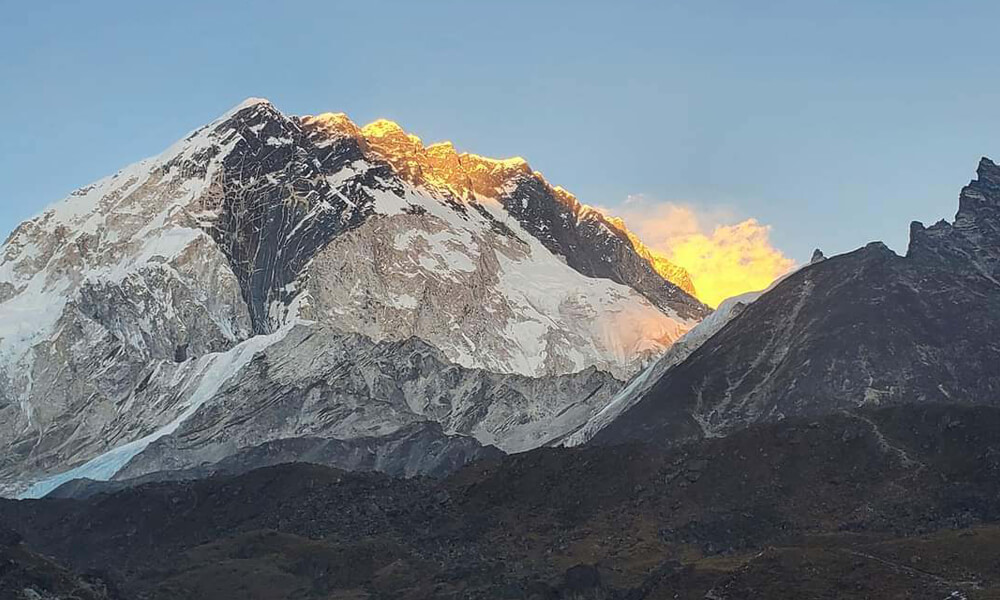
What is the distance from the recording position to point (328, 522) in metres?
186

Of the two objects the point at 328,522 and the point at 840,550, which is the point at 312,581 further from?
the point at 840,550

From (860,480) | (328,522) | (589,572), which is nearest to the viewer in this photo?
(589,572)

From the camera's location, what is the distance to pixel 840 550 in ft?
405

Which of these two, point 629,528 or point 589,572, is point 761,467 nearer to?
point 629,528

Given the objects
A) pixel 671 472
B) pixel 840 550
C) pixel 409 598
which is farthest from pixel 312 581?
pixel 840 550

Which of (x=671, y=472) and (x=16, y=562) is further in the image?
(x=671, y=472)

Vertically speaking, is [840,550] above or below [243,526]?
below

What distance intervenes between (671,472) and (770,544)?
104ft

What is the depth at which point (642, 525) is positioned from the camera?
6383 inches

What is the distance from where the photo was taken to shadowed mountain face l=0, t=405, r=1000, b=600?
131000mm

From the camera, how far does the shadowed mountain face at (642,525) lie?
430 ft

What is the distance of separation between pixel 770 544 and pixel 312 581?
190 ft

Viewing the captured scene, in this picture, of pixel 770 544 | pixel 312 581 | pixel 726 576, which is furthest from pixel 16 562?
pixel 770 544

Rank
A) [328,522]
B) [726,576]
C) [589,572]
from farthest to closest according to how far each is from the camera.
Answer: [328,522] < [589,572] < [726,576]
